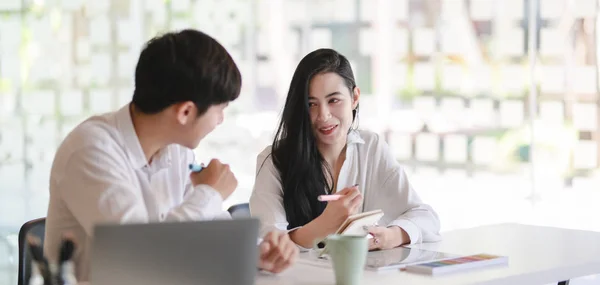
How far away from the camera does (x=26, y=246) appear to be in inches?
86.4

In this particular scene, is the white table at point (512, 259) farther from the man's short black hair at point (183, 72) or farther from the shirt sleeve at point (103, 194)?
the man's short black hair at point (183, 72)

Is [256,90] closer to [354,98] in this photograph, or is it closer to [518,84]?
[518,84]

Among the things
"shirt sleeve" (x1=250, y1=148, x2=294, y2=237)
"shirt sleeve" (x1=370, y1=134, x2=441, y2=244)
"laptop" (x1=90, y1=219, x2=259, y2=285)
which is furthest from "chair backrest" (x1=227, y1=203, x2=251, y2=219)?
"laptop" (x1=90, y1=219, x2=259, y2=285)

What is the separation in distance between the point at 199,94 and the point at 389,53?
2.97 m

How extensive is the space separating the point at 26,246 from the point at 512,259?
4.09 ft

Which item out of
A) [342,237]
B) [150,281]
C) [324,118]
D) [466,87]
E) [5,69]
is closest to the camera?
[150,281]

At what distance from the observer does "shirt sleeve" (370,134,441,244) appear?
2.49m

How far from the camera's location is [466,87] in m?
4.54

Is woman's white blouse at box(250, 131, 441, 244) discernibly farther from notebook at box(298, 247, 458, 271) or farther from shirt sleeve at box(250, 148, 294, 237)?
notebook at box(298, 247, 458, 271)

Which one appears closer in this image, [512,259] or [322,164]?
[512,259]

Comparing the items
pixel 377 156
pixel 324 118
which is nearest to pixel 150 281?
pixel 324 118

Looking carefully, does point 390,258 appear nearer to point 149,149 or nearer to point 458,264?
point 458,264

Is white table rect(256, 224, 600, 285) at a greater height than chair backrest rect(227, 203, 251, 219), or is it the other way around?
chair backrest rect(227, 203, 251, 219)

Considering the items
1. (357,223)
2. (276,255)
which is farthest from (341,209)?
(276,255)
